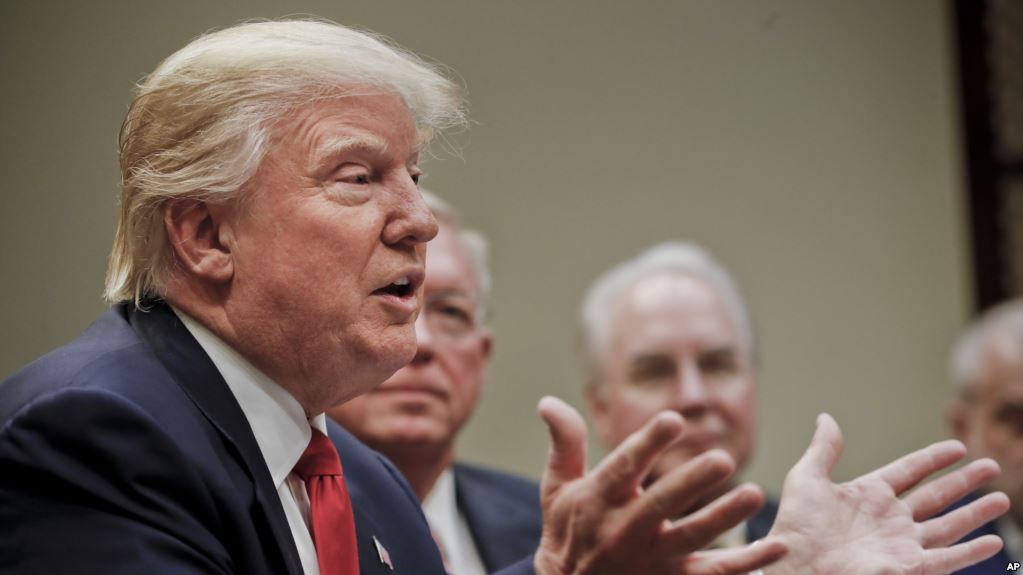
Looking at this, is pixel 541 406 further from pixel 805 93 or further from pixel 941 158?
pixel 941 158

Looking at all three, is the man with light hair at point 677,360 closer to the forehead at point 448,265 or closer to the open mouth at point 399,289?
the forehead at point 448,265

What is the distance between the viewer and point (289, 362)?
1.72m

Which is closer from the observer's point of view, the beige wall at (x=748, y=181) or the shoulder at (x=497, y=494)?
the shoulder at (x=497, y=494)

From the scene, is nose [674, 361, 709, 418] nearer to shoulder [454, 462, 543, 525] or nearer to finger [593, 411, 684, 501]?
shoulder [454, 462, 543, 525]

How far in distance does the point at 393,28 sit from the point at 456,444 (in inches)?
58.2

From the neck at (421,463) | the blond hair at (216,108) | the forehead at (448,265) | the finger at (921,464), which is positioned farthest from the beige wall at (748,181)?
the finger at (921,464)

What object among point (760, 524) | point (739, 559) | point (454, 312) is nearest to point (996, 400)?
point (760, 524)

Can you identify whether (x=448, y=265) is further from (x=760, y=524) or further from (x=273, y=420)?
(x=273, y=420)

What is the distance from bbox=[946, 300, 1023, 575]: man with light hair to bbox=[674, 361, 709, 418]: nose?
92 centimetres

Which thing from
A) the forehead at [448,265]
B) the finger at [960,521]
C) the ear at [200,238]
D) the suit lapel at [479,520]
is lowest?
the suit lapel at [479,520]

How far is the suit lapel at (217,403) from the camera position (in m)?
1.58

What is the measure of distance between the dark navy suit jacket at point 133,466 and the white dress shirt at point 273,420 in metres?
0.04

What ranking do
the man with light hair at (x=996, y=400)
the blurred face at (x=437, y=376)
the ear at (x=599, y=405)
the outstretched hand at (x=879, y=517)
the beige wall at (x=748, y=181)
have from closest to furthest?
the outstretched hand at (x=879, y=517) → the blurred face at (x=437, y=376) → the ear at (x=599, y=405) → the man with light hair at (x=996, y=400) → the beige wall at (x=748, y=181)

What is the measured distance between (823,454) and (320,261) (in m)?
0.82
